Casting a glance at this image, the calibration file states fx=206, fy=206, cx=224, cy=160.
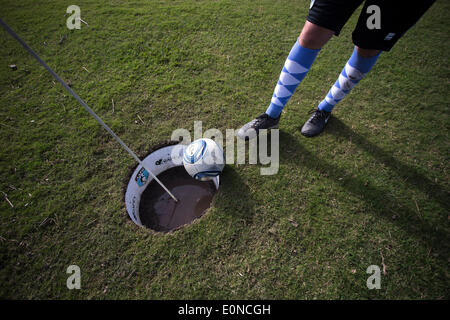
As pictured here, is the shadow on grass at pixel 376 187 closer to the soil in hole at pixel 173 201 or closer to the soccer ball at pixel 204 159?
the soccer ball at pixel 204 159

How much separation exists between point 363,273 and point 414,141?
1.57 m

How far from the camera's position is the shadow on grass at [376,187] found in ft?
5.54

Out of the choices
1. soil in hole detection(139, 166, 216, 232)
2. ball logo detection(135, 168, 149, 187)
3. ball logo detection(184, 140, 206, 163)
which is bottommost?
soil in hole detection(139, 166, 216, 232)

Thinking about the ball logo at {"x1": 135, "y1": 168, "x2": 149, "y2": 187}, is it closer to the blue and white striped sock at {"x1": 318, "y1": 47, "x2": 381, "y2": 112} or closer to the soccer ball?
the soccer ball

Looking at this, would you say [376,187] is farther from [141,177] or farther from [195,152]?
[141,177]

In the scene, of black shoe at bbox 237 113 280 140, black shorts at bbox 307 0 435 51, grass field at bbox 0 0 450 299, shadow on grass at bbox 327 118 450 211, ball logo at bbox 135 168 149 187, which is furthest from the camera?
black shoe at bbox 237 113 280 140

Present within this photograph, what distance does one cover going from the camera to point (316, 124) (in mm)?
2213

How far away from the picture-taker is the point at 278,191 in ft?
6.21

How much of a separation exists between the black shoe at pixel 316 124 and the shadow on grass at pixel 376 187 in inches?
5.2

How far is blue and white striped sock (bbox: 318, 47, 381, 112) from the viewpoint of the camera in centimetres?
173

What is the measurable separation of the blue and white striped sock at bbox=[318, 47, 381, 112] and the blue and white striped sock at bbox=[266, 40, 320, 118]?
0.38 meters

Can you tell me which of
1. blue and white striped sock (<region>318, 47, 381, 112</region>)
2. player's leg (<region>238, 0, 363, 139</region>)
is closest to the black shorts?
player's leg (<region>238, 0, 363, 139</region>)

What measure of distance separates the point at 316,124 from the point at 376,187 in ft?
2.69
